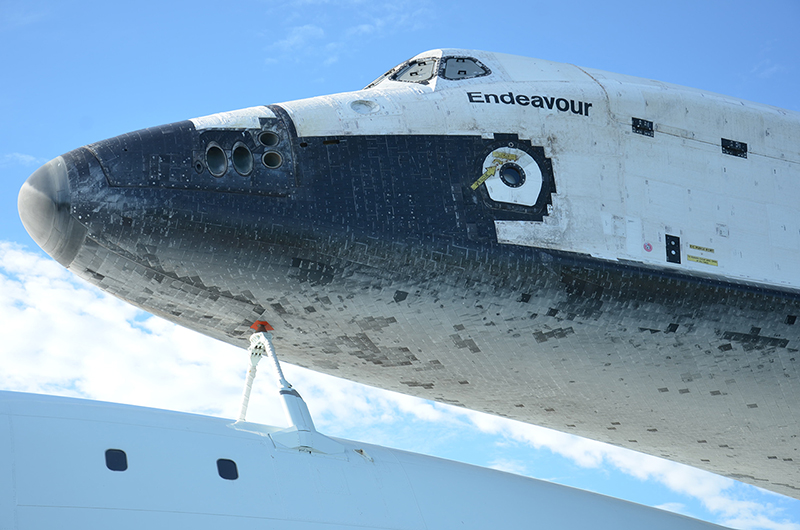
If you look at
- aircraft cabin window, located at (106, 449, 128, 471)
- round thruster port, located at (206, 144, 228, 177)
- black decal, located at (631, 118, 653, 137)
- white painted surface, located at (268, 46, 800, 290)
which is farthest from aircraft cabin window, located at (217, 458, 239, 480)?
black decal, located at (631, 118, 653, 137)

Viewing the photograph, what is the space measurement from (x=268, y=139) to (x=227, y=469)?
258 cm

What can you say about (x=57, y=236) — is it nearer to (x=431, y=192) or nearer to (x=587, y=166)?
(x=431, y=192)

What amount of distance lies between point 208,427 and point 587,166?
3.90 metres

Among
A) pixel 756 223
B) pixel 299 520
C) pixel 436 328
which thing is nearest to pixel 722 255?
pixel 756 223

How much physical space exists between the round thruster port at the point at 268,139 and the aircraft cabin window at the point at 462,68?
1.80 m

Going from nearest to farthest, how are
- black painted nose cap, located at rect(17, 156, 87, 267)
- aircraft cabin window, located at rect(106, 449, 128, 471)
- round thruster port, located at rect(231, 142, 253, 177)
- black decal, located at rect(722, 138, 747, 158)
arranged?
aircraft cabin window, located at rect(106, 449, 128, 471), black painted nose cap, located at rect(17, 156, 87, 267), round thruster port, located at rect(231, 142, 253, 177), black decal, located at rect(722, 138, 747, 158)

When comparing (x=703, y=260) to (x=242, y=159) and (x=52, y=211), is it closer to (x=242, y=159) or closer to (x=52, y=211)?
(x=242, y=159)

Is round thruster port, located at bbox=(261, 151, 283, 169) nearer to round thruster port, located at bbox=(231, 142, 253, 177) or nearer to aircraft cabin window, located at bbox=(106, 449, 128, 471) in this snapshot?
round thruster port, located at bbox=(231, 142, 253, 177)

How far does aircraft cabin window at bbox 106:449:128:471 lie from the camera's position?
15.0 feet

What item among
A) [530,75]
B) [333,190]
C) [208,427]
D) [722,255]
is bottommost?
[208,427]

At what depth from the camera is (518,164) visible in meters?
7.03

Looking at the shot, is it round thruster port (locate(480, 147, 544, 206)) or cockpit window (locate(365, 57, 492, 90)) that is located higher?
cockpit window (locate(365, 57, 492, 90))

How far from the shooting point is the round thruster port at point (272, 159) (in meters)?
6.30

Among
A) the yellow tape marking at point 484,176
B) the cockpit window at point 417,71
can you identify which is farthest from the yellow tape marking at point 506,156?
the cockpit window at point 417,71
